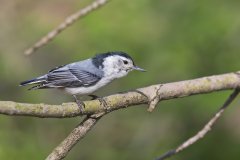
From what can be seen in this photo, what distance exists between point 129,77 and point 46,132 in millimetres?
805

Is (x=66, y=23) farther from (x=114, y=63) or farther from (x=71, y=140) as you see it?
(x=114, y=63)

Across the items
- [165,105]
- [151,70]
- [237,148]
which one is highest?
[151,70]

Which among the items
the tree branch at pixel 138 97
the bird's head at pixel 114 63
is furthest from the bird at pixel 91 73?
the tree branch at pixel 138 97

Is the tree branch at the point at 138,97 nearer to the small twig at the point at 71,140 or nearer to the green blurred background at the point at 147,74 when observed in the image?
the small twig at the point at 71,140

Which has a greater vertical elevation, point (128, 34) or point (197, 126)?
point (128, 34)

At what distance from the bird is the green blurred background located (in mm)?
826

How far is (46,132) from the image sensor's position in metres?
4.68

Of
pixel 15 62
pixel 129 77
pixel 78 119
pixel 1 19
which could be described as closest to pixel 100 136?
pixel 78 119

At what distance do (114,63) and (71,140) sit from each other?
1053 mm

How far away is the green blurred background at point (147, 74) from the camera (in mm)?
4250

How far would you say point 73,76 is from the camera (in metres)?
3.54

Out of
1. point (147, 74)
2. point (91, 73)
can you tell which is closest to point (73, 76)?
point (91, 73)

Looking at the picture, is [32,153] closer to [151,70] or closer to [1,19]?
[151,70]

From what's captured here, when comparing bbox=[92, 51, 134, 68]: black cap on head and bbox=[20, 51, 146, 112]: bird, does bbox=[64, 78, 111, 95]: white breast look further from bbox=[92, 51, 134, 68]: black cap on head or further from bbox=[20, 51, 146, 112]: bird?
bbox=[92, 51, 134, 68]: black cap on head
